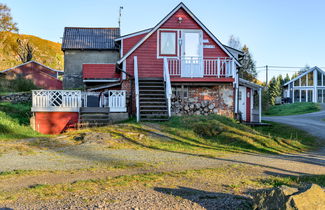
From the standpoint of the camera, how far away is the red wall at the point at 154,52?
19406 millimetres

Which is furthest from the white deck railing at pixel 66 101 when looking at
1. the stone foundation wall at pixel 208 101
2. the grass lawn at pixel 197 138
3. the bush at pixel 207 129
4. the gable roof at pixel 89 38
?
the gable roof at pixel 89 38

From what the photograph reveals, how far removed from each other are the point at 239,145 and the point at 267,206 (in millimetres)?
7889

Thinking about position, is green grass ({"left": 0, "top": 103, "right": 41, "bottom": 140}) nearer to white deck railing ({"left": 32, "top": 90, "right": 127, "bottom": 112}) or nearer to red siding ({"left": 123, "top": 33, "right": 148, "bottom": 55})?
white deck railing ({"left": 32, "top": 90, "right": 127, "bottom": 112})

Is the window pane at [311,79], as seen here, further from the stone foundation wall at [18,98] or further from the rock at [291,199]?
the rock at [291,199]

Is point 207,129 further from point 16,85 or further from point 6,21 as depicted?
point 6,21

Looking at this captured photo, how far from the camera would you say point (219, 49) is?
Answer: 19.8m

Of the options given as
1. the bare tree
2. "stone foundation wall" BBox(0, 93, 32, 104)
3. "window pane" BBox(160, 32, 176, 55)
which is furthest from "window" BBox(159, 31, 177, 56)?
the bare tree

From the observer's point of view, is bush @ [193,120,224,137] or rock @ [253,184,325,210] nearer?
rock @ [253,184,325,210]

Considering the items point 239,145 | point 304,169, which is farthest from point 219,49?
point 304,169

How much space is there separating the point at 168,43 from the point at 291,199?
1604 centimetres

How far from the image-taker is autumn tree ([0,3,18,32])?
5794 cm

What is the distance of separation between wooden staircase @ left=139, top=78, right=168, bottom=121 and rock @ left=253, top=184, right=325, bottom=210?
36.2 feet

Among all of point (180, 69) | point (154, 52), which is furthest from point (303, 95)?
point (154, 52)

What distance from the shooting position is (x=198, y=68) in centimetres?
1839
